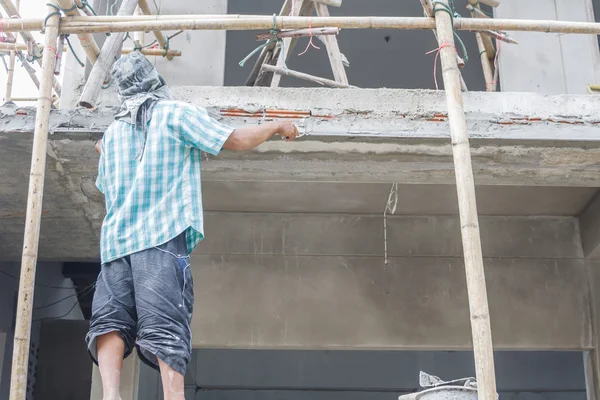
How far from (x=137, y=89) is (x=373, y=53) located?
649cm

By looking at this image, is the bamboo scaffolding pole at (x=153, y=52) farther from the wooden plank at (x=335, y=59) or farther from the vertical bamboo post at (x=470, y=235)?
the vertical bamboo post at (x=470, y=235)

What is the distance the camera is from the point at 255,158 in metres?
5.02

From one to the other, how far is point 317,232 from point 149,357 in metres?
3.55

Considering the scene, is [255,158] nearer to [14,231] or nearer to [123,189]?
[123,189]

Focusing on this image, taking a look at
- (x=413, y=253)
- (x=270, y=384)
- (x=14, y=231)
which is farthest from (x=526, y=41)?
(x=270, y=384)

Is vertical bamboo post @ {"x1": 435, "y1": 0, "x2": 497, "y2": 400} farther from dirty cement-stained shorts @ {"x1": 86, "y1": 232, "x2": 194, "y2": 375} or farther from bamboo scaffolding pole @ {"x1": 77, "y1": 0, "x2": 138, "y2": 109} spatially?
bamboo scaffolding pole @ {"x1": 77, "y1": 0, "x2": 138, "y2": 109}

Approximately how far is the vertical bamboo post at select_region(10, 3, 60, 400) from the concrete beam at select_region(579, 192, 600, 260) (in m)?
4.63

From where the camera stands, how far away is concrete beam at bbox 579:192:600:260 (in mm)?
6719

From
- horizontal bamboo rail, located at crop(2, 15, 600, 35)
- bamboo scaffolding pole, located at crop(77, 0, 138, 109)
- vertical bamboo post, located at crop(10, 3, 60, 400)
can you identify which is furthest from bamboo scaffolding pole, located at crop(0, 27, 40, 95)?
vertical bamboo post, located at crop(10, 3, 60, 400)

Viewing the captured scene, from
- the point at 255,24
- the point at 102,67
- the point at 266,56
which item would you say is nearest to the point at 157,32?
the point at 266,56

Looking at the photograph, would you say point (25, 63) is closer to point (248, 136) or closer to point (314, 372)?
point (248, 136)

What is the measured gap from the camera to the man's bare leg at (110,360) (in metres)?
3.45

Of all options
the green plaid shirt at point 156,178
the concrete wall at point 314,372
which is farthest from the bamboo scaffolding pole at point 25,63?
the concrete wall at point 314,372

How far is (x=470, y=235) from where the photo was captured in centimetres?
366
